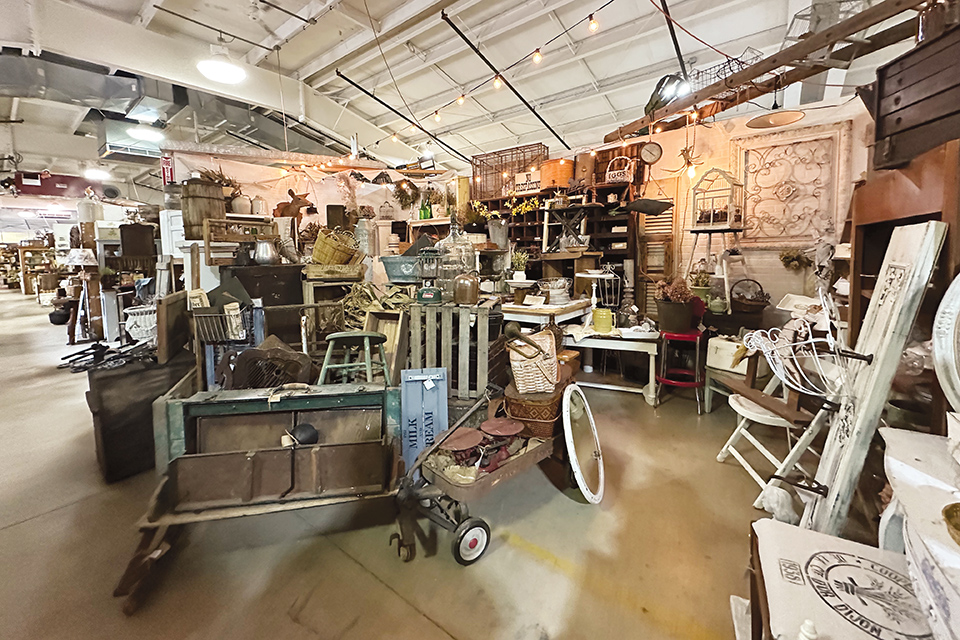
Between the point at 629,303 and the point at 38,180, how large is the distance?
41.8ft

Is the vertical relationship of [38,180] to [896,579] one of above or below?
above

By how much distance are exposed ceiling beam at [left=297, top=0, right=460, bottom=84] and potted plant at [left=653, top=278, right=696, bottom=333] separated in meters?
3.92

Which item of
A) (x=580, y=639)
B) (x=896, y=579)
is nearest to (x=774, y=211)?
(x=896, y=579)

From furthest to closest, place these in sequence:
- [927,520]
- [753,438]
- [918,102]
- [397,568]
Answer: [753,438], [397,568], [918,102], [927,520]

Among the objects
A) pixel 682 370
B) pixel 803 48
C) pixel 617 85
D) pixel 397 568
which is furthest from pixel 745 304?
pixel 397 568

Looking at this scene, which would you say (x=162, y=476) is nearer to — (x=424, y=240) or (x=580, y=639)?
(x=580, y=639)

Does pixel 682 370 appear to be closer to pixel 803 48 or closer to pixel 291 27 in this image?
pixel 803 48

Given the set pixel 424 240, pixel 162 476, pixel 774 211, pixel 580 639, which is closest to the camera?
pixel 580 639

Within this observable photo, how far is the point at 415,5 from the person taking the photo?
4348 millimetres

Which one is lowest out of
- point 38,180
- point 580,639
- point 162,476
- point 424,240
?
point 580,639

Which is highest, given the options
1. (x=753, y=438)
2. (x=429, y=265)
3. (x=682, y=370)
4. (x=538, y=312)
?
(x=429, y=265)

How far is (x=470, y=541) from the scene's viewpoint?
191cm

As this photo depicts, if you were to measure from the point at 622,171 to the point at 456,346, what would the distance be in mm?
3654

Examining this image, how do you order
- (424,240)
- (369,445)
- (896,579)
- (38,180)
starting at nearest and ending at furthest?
(896,579), (369,445), (424,240), (38,180)
